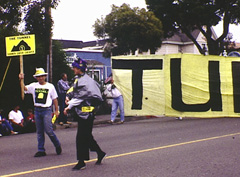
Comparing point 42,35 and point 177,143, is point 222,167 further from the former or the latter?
point 42,35

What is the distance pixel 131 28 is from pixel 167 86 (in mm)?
15277

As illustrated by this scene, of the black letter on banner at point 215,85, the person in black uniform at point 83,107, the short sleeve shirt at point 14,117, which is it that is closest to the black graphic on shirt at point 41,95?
the person in black uniform at point 83,107

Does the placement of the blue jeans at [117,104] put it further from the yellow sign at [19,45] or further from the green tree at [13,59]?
the yellow sign at [19,45]

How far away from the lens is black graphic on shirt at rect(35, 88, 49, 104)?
27.5 feet

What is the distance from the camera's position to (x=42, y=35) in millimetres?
15773

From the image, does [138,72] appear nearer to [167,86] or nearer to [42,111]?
[167,86]

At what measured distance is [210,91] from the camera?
1634cm

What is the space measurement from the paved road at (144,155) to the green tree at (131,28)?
61.9 feet

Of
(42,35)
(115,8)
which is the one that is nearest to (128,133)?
(42,35)

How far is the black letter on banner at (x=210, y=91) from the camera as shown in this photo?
52.4 ft

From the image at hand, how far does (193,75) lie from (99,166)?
9679 millimetres

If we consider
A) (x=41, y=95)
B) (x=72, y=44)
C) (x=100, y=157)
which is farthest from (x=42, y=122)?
(x=72, y=44)

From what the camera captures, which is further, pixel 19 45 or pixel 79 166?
pixel 19 45

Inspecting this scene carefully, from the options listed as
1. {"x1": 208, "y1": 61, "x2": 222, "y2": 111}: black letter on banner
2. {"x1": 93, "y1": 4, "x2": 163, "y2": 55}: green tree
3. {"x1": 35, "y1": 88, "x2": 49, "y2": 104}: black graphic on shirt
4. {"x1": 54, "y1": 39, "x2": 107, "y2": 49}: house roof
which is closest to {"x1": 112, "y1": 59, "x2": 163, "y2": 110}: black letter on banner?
{"x1": 208, "y1": 61, "x2": 222, "y2": 111}: black letter on banner
